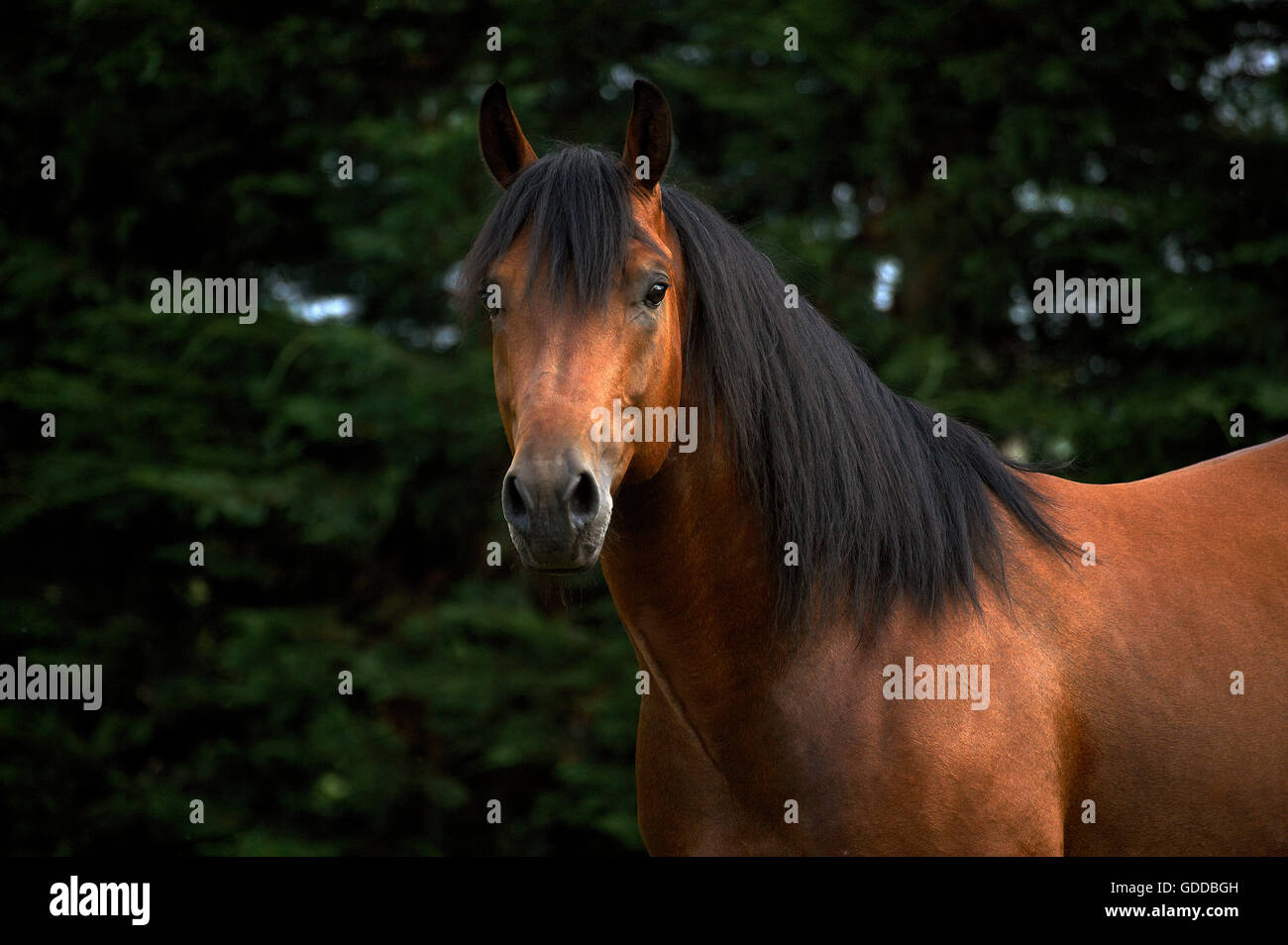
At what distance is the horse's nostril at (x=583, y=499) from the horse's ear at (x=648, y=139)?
2.93 ft

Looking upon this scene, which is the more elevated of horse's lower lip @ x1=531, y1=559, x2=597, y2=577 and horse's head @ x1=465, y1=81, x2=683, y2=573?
horse's head @ x1=465, y1=81, x2=683, y2=573

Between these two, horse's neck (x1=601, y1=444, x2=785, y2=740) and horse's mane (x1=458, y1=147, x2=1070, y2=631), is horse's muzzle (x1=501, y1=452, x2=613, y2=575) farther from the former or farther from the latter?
horse's mane (x1=458, y1=147, x2=1070, y2=631)

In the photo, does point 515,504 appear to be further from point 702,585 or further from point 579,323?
point 702,585

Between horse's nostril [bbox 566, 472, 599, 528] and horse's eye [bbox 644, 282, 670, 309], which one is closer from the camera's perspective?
horse's nostril [bbox 566, 472, 599, 528]

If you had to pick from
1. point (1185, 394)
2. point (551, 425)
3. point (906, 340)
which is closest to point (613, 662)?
point (906, 340)

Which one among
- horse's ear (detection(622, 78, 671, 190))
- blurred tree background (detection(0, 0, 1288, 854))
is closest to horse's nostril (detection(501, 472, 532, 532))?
horse's ear (detection(622, 78, 671, 190))

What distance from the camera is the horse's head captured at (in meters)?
2.12

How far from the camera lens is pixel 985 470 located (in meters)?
3.02

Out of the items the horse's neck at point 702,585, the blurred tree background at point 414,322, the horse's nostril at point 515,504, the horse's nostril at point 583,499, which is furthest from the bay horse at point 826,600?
the blurred tree background at point 414,322

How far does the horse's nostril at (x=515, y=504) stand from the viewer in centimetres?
211

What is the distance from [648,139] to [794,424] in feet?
2.65

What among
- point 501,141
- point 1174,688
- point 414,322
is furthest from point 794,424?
point 414,322

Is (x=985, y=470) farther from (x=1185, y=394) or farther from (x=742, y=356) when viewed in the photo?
(x=1185, y=394)

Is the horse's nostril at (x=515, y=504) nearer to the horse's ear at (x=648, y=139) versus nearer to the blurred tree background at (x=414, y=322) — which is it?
the horse's ear at (x=648, y=139)
